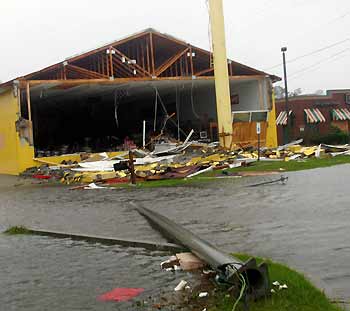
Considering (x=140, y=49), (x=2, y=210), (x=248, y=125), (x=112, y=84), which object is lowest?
(x=2, y=210)

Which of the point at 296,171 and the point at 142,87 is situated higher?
the point at 142,87

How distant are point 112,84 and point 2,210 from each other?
64.1ft

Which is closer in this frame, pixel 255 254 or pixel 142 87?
pixel 255 254

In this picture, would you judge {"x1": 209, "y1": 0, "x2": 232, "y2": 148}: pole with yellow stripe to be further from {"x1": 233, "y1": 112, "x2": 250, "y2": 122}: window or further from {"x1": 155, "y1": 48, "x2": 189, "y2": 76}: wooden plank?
{"x1": 155, "y1": 48, "x2": 189, "y2": 76}: wooden plank

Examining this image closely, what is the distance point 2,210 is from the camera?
15.6m

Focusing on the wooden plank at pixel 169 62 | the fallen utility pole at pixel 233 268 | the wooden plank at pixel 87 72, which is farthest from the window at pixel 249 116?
the fallen utility pole at pixel 233 268

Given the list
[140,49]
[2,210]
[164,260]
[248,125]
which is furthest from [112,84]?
[164,260]

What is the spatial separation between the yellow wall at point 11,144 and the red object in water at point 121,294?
25.9 metres

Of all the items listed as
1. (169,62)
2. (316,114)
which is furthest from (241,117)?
(316,114)

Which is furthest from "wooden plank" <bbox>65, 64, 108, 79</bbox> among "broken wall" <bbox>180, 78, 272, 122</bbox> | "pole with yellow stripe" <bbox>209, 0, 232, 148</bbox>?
"broken wall" <bbox>180, 78, 272, 122</bbox>

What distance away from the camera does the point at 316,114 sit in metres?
49.5

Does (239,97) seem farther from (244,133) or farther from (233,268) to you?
(233,268)

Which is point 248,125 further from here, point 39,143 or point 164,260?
point 164,260

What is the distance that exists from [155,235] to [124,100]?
34.9 m
